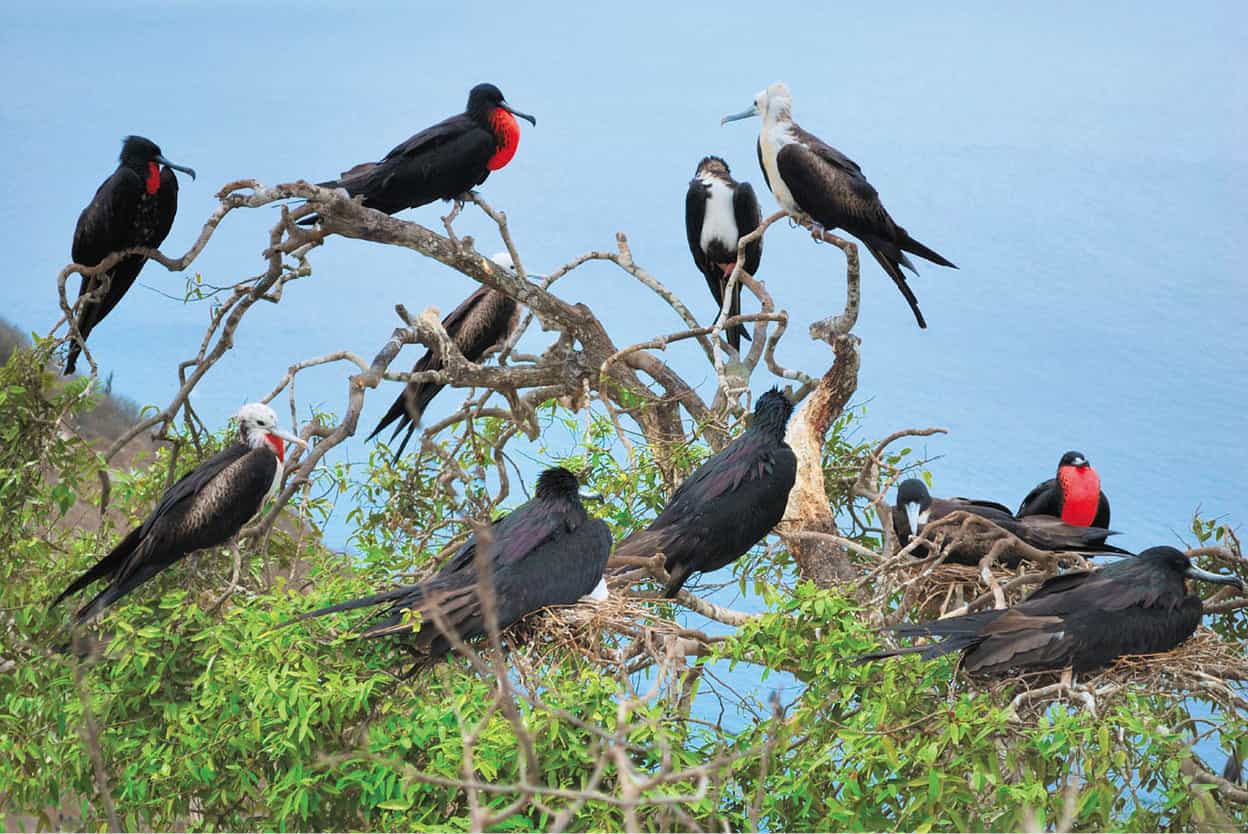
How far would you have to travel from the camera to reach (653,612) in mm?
4148

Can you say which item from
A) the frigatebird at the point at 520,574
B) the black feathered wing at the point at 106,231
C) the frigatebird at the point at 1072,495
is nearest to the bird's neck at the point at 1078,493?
the frigatebird at the point at 1072,495

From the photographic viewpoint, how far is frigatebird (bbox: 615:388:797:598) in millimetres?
4602

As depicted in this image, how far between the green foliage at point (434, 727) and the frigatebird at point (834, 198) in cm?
189

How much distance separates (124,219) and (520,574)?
270 centimetres

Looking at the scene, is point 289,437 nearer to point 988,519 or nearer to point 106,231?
point 106,231

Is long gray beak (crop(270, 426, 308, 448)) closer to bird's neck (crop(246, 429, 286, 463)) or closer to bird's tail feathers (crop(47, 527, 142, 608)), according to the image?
bird's neck (crop(246, 429, 286, 463))

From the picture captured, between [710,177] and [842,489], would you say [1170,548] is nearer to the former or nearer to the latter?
[842,489]

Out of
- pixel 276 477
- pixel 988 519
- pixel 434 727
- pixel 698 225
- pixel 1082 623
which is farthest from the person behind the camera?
pixel 698 225

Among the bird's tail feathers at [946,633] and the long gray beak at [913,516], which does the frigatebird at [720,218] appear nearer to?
the long gray beak at [913,516]

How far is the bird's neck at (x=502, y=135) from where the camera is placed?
6086mm

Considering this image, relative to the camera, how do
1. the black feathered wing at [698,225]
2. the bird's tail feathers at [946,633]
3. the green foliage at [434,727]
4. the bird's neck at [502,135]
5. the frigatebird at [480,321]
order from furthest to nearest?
1. the black feathered wing at [698,225]
2. the frigatebird at [480,321]
3. the bird's neck at [502,135]
4. the bird's tail feathers at [946,633]
5. the green foliage at [434,727]

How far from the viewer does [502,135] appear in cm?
611

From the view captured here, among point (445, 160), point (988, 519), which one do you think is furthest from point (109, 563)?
point (988, 519)

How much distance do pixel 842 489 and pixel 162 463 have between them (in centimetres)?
265
